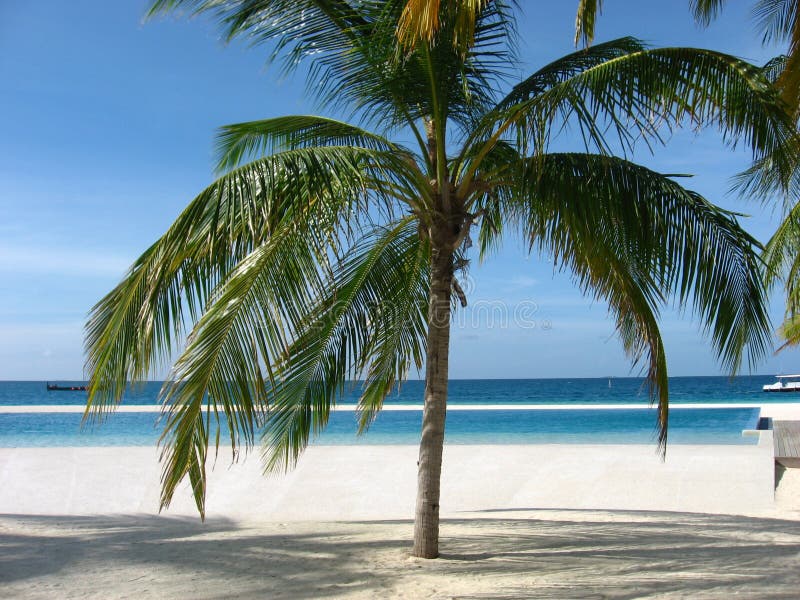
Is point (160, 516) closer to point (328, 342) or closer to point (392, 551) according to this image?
point (392, 551)

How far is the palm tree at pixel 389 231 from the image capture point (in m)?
4.36

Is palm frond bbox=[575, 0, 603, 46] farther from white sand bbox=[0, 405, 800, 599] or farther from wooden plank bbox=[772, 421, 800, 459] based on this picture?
wooden plank bbox=[772, 421, 800, 459]

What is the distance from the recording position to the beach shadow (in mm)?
4559

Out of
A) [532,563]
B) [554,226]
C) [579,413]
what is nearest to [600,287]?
[554,226]

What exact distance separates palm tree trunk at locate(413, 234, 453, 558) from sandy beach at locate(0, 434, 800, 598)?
227mm

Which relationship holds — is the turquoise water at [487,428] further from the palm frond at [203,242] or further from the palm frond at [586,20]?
the palm frond at [586,20]

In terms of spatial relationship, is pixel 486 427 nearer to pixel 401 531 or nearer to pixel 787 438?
pixel 787 438

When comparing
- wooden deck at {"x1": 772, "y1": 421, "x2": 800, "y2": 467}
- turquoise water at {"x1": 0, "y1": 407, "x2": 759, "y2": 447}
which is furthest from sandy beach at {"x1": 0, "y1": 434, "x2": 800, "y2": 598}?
turquoise water at {"x1": 0, "y1": 407, "x2": 759, "y2": 447}

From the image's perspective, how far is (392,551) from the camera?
5594 mm

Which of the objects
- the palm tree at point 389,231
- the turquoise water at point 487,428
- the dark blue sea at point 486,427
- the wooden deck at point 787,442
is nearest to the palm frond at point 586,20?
the palm tree at point 389,231

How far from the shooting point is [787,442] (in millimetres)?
14312

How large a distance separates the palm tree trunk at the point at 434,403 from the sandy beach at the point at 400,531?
0.75 feet

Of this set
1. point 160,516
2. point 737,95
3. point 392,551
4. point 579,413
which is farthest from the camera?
point 579,413

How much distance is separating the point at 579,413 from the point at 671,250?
29155 mm
